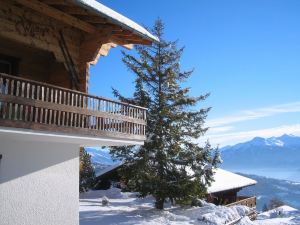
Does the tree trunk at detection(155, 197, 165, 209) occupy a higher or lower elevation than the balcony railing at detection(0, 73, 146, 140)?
Result: lower

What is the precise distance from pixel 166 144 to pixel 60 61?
38.6ft

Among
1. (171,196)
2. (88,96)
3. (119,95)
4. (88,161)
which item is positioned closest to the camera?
(88,96)

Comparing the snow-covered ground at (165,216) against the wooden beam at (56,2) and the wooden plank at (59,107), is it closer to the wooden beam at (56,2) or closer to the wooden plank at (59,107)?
the wooden plank at (59,107)

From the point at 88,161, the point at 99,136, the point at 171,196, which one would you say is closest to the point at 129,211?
the point at 171,196

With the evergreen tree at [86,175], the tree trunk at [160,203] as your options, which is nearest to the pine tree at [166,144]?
the tree trunk at [160,203]

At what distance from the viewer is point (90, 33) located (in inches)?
575

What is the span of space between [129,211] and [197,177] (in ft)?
15.0

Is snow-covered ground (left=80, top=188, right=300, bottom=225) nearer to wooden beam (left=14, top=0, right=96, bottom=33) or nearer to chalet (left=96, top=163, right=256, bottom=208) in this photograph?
wooden beam (left=14, top=0, right=96, bottom=33)

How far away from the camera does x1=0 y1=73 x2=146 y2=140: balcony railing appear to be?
10.1 m

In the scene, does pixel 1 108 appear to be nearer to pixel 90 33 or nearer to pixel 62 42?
pixel 62 42

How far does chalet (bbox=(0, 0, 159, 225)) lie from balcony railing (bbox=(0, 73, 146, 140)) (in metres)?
0.03

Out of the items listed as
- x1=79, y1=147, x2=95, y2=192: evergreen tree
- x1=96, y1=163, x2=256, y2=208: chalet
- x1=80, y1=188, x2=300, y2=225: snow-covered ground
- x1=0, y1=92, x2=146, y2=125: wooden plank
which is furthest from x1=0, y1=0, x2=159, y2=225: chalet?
x1=79, y1=147, x2=95, y2=192: evergreen tree

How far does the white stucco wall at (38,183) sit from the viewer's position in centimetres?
1105

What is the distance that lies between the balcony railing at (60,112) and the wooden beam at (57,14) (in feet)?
7.67
